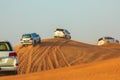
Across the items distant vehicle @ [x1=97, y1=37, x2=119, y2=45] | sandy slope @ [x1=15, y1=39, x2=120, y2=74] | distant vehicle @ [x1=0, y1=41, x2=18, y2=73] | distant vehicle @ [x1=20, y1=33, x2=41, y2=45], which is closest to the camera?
distant vehicle @ [x1=0, y1=41, x2=18, y2=73]

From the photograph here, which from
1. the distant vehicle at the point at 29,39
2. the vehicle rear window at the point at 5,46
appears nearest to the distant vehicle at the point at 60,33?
the distant vehicle at the point at 29,39

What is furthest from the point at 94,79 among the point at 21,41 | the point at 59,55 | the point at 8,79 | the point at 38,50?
the point at 21,41

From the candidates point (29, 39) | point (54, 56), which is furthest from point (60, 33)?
point (54, 56)

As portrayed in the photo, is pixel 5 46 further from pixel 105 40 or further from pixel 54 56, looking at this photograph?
pixel 105 40

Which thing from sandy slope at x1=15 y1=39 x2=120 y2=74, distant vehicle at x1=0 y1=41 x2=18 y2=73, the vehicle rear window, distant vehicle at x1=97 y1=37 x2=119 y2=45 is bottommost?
distant vehicle at x1=97 y1=37 x2=119 y2=45

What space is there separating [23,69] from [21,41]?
16.3 metres

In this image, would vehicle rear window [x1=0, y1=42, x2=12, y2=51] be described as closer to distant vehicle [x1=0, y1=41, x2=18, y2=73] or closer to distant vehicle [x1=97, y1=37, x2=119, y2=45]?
distant vehicle [x1=0, y1=41, x2=18, y2=73]

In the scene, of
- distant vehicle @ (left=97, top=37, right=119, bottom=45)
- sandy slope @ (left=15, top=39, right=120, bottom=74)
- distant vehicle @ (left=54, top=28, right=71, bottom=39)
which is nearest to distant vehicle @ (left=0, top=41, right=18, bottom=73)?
sandy slope @ (left=15, top=39, right=120, bottom=74)

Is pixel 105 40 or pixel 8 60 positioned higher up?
pixel 8 60

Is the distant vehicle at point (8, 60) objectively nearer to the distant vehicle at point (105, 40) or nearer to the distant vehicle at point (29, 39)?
the distant vehicle at point (29, 39)

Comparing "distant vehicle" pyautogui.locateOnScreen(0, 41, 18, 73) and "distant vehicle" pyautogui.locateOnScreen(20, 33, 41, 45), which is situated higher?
"distant vehicle" pyautogui.locateOnScreen(0, 41, 18, 73)

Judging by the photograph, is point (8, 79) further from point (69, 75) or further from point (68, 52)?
point (68, 52)

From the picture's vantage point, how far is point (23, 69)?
38406 millimetres

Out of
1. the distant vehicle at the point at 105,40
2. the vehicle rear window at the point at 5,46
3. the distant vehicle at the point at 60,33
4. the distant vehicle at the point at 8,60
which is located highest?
the vehicle rear window at the point at 5,46
